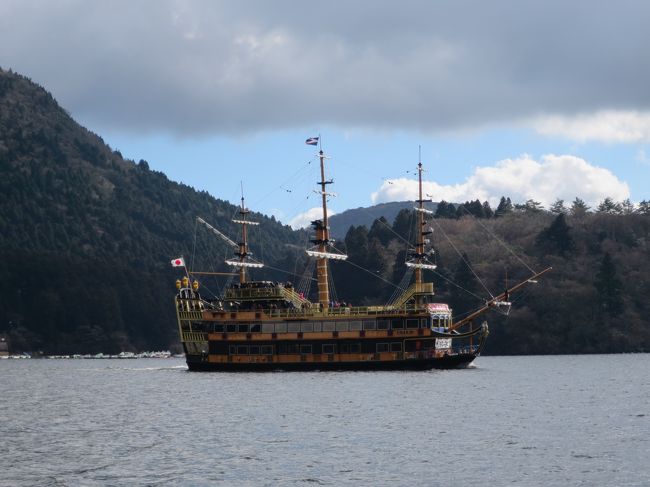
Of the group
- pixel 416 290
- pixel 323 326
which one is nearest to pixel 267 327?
A: pixel 323 326

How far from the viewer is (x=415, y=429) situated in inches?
2378

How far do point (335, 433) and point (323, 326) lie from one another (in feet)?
157

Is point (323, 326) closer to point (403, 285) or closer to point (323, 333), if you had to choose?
point (323, 333)

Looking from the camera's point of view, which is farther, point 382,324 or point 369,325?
point 369,325

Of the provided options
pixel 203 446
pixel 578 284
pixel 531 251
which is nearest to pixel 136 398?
pixel 203 446

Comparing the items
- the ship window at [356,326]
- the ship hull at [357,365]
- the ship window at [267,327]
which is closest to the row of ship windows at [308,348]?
the ship hull at [357,365]

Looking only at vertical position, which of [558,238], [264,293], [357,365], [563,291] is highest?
[558,238]

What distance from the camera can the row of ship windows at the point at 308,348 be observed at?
105 meters

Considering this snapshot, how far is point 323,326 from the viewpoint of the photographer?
4203 inches

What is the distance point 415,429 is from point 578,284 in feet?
404

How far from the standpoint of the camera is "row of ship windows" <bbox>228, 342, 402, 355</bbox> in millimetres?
105438

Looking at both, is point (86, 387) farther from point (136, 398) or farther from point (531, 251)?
point (531, 251)

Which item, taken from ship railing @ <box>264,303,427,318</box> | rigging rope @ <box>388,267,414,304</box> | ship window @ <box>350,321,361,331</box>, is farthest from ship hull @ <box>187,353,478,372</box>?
rigging rope @ <box>388,267,414,304</box>

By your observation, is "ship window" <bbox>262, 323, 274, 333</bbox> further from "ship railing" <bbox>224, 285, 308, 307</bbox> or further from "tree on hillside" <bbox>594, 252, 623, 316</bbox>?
"tree on hillside" <bbox>594, 252, 623, 316</bbox>
